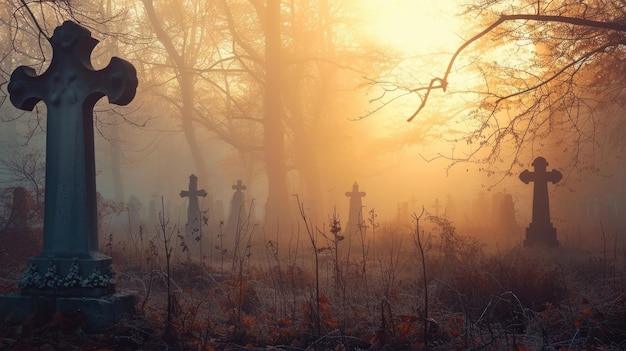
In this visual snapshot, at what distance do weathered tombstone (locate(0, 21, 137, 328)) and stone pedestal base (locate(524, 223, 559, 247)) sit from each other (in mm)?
10667

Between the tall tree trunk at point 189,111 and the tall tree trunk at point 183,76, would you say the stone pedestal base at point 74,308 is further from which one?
the tall tree trunk at point 189,111

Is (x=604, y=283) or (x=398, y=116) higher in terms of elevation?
(x=398, y=116)

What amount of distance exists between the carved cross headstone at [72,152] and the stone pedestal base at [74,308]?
4.6 inches

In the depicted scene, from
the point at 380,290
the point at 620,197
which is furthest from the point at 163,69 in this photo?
the point at 620,197

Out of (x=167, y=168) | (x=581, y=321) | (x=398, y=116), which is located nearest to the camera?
(x=581, y=321)

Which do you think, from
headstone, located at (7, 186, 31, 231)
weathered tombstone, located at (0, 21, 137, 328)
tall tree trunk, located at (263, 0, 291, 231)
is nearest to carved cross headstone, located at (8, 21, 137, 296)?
weathered tombstone, located at (0, 21, 137, 328)

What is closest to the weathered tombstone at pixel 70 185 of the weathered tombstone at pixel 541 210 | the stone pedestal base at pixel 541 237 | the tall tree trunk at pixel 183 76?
the stone pedestal base at pixel 541 237

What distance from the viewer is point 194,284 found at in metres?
7.88

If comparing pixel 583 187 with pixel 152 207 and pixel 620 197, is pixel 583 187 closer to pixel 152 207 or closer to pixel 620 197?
pixel 620 197

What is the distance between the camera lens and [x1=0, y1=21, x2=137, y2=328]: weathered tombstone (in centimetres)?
507

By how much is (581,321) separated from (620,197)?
90.0ft

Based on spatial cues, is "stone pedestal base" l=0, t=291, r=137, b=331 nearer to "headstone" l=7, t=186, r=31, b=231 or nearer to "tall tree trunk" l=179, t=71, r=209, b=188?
"headstone" l=7, t=186, r=31, b=231

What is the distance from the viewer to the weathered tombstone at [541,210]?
13.7 metres

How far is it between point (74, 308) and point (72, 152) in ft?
4.67
